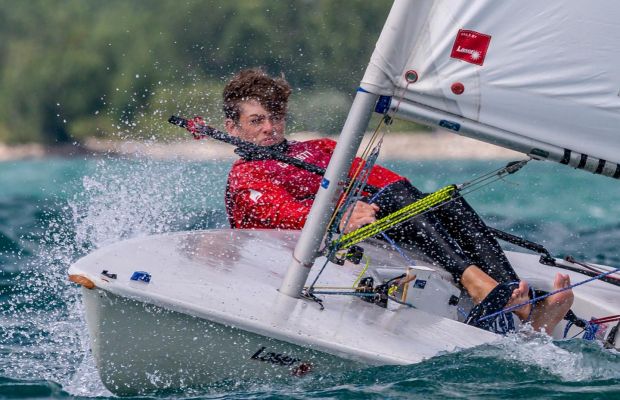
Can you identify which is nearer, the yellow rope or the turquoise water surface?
the turquoise water surface

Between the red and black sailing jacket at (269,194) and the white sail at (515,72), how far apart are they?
3.23ft

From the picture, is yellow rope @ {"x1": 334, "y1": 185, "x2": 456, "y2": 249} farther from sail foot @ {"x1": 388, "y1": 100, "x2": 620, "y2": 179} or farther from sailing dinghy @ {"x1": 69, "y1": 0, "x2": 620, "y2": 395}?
sail foot @ {"x1": 388, "y1": 100, "x2": 620, "y2": 179}

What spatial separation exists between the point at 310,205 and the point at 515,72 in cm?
126

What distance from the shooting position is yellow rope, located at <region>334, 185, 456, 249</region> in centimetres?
344

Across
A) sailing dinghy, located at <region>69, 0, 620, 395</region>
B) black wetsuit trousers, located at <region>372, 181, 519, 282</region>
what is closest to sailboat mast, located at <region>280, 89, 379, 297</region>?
sailing dinghy, located at <region>69, 0, 620, 395</region>

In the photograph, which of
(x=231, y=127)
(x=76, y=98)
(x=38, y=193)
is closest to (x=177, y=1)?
(x=76, y=98)

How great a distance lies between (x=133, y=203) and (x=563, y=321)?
2300 millimetres

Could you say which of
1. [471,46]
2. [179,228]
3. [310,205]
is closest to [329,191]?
[471,46]

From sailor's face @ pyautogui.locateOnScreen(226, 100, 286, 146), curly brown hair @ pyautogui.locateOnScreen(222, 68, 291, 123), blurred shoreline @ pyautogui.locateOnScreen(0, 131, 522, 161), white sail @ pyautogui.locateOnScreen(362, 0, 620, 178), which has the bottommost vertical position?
blurred shoreline @ pyautogui.locateOnScreen(0, 131, 522, 161)

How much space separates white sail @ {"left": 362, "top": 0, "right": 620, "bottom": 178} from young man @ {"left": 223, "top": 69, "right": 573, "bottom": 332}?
1.67ft

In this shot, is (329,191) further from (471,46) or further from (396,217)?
(471,46)

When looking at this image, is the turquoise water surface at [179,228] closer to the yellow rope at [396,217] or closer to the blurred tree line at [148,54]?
the yellow rope at [396,217]

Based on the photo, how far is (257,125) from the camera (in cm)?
432

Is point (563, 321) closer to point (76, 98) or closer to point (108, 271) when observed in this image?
point (108, 271)
